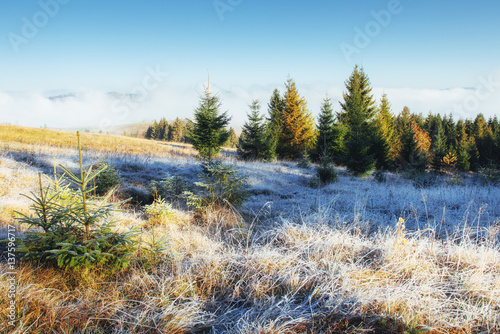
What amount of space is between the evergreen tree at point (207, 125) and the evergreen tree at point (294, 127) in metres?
8.12

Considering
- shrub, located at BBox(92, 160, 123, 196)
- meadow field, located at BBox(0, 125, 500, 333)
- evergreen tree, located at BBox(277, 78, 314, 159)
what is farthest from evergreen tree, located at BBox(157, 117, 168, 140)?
meadow field, located at BBox(0, 125, 500, 333)

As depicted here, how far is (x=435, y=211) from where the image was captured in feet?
20.3

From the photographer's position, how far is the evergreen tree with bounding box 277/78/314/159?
22.4 meters

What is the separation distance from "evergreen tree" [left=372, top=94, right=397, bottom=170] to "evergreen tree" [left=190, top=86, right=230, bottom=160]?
39.3 feet

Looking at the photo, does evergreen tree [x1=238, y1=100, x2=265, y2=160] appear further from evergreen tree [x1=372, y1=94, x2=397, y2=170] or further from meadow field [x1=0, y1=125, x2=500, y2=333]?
meadow field [x1=0, y1=125, x2=500, y2=333]

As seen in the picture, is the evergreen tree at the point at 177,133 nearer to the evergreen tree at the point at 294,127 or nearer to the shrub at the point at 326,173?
the evergreen tree at the point at 294,127

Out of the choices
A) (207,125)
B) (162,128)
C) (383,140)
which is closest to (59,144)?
(207,125)

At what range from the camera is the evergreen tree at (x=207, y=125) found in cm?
1552

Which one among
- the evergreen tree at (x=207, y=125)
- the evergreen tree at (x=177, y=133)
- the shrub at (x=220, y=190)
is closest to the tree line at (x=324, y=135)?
the evergreen tree at (x=207, y=125)

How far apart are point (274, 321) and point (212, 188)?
373 centimetres

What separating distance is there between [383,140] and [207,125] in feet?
55.1

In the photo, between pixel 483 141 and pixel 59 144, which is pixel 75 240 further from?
pixel 483 141

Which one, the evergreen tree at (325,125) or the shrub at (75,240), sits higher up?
the evergreen tree at (325,125)

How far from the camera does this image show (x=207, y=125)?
15.5 m
